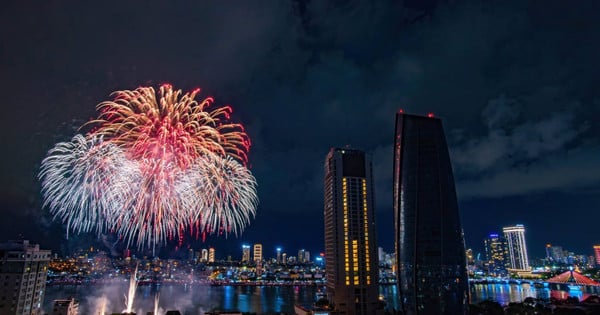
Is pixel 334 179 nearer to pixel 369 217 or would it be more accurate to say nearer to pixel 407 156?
pixel 369 217

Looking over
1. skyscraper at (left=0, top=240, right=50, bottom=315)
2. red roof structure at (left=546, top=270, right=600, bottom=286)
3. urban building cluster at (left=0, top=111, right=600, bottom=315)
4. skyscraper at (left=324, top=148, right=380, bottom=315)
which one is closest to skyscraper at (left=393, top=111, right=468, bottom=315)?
urban building cluster at (left=0, top=111, right=600, bottom=315)

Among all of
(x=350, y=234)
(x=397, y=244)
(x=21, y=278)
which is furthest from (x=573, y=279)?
(x=21, y=278)

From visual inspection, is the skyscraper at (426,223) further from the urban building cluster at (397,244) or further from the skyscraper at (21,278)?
the skyscraper at (21,278)

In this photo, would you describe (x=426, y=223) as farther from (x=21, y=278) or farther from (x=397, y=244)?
(x=21, y=278)

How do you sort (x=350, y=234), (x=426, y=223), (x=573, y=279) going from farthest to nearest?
(x=573, y=279) → (x=350, y=234) → (x=426, y=223)

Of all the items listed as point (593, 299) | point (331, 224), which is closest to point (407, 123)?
point (331, 224)

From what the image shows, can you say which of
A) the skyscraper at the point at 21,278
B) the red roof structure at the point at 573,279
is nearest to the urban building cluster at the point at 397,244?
the skyscraper at the point at 21,278
